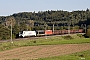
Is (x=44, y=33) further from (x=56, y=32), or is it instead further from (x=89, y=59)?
(x=89, y=59)

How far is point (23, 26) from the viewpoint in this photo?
5005 inches

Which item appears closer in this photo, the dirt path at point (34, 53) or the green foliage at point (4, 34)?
the dirt path at point (34, 53)

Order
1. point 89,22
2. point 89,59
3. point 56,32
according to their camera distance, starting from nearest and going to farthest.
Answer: point 89,59 < point 56,32 < point 89,22

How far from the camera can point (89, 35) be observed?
4264 inches

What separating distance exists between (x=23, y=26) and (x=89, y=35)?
36.0 m

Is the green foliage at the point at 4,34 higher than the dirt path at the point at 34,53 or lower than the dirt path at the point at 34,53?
higher

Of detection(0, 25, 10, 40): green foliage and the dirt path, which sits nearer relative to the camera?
the dirt path

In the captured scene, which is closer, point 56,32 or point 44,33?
point 44,33

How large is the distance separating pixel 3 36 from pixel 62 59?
2706 inches

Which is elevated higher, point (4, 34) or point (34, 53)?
point (4, 34)

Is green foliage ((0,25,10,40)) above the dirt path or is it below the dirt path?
above

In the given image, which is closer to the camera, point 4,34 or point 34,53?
point 34,53

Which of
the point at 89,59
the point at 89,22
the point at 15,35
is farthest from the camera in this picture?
the point at 89,22

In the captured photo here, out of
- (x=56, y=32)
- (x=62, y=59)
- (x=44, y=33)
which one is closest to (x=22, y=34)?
(x=44, y=33)
